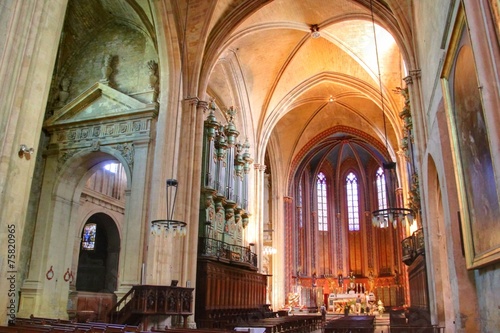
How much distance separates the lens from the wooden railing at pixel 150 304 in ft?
36.5

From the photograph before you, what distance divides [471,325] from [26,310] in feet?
41.3

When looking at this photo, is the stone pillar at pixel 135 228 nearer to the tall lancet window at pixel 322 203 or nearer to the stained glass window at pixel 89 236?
the stained glass window at pixel 89 236

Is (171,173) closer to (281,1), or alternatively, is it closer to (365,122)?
(281,1)

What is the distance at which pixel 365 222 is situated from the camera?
1303 inches

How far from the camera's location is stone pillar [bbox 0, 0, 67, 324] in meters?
7.08

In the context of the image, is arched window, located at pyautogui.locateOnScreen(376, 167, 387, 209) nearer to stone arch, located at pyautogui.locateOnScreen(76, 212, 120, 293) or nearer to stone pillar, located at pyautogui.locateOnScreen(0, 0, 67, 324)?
stone arch, located at pyautogui.locateOnScreen(76, 212, 120, 293)

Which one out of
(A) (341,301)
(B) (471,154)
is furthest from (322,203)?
(B) (471,154)

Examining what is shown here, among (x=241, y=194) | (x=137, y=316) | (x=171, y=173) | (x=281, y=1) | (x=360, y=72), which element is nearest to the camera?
(x=137, y=316)

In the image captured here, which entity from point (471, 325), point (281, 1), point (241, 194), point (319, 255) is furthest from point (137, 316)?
point (319, 255)

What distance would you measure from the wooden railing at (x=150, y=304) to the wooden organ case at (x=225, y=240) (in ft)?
8.71

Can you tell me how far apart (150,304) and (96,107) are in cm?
769

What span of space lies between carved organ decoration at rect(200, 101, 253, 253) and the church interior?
10cm

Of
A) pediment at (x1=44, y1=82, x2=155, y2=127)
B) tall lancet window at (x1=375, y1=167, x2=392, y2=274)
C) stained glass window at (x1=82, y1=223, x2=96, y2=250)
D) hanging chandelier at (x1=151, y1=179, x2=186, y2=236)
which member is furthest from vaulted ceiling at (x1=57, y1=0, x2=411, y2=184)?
stained glass window at (x1=82, y1=223, x2=96, y2=250)

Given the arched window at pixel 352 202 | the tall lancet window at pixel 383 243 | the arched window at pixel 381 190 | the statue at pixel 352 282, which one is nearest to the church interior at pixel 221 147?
the statue at pixel 352 282
